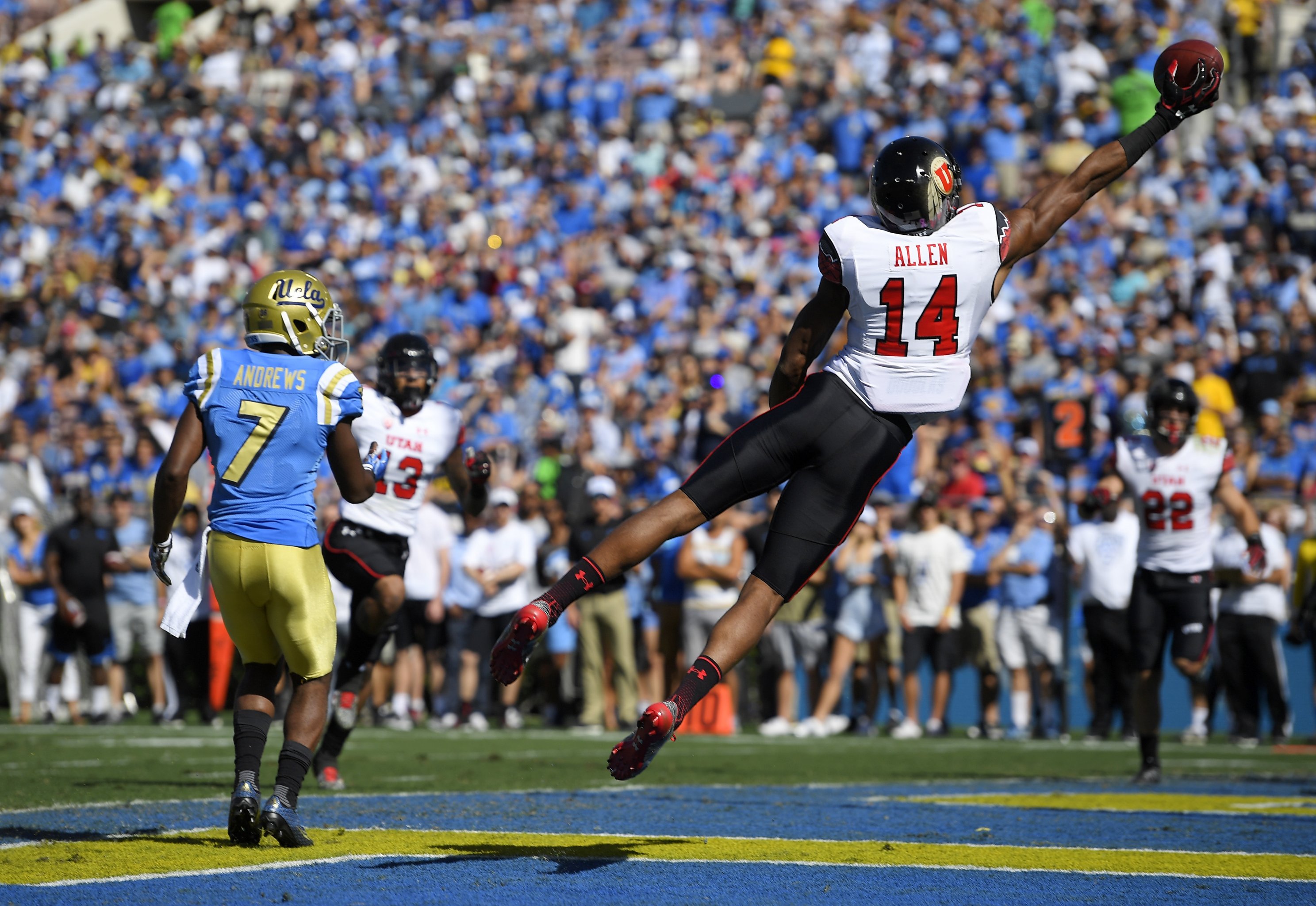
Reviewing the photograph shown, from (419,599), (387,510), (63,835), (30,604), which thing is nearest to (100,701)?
(30,604)

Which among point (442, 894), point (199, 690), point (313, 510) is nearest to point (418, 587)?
point (199, 690)

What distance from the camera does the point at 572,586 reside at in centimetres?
564

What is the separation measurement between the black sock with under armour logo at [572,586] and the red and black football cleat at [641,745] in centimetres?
50

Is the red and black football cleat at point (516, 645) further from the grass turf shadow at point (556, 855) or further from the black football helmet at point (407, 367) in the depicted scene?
the black football helmet at point (407, 367)

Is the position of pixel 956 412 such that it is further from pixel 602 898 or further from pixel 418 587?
pixel 602 898

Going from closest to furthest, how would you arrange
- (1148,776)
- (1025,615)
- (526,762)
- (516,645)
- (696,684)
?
(516,645) → (696,684) → (1148,776) → (526,762) → (1025,615)

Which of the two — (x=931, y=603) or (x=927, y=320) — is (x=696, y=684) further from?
(x=931, y=603)

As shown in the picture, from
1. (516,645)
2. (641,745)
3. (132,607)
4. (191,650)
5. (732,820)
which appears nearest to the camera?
(641,745)

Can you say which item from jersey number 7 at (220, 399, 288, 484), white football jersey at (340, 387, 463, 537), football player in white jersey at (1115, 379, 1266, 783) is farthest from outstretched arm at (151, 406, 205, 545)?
football player in white jersey at (1115, 379, 1266, 783)

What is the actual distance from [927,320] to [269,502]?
2447mm

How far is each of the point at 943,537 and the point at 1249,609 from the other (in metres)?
2.68

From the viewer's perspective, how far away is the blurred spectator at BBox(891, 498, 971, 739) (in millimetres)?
14969

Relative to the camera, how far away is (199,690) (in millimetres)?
17516

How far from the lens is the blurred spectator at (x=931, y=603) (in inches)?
589
